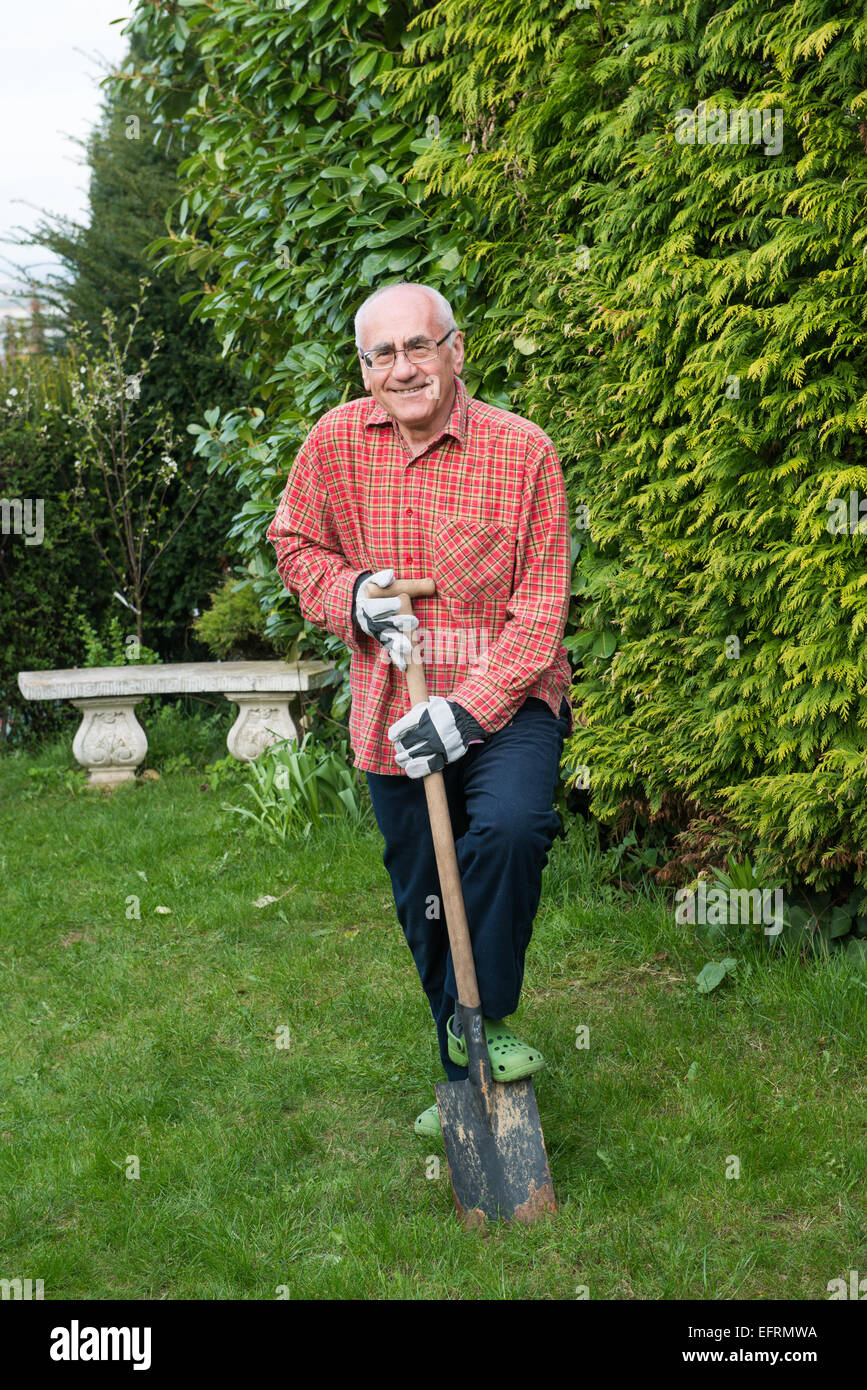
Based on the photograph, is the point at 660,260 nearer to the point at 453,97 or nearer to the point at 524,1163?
the point at 453,97

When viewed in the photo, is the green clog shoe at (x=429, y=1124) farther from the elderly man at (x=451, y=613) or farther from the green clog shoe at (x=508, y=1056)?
the green clog shoe at (x=508, y=1056)

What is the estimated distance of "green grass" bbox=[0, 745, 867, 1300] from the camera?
2.55 m

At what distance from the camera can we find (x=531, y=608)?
8.86ft

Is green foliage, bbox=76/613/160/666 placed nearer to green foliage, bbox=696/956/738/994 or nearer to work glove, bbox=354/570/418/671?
green foliage, bbox=696/956/738/994

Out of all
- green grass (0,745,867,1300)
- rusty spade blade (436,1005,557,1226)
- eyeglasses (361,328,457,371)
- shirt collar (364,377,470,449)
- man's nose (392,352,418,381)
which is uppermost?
eyeglasses (361,328,457,371)

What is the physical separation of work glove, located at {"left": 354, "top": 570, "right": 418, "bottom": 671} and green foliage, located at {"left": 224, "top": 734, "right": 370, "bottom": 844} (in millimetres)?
2904

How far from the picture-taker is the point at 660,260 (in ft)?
12.0

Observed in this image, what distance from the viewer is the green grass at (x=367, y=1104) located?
2549 millimetres

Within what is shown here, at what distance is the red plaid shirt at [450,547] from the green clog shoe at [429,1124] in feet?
2.94

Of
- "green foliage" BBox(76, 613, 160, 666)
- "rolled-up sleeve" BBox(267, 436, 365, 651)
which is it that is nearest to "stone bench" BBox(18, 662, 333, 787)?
"green foliage" BBox(76, 613, 160, 666)

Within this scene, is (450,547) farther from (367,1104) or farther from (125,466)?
(125,466)

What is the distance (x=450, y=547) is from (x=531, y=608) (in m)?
0.22

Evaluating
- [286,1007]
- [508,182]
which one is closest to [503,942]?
[286,1007]

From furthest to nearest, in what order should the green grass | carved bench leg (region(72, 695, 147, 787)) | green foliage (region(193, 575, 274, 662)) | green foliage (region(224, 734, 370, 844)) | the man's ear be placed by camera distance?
green foliage (region(193, 575, 274, 662))
carved bench leg (region(72, 695, 147, 787))
green foliage (region(224, 734, 370, 844))
the man's ear
the green grass
